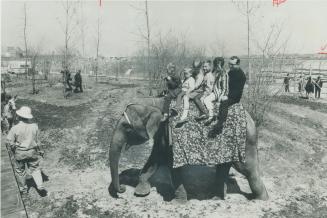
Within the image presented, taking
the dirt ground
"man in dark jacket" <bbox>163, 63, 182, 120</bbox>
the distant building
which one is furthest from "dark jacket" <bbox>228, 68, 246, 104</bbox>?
the distant building

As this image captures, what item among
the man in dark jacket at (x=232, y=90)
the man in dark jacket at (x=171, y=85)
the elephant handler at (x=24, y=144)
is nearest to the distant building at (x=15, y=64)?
the elephant handler at (x=24, y=144)

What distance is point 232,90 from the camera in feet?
23.8

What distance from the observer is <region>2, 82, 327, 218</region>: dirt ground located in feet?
23.9

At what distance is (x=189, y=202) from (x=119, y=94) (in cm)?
1615

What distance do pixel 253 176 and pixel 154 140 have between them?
2.18 metres

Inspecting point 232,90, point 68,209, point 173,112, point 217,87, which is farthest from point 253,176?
point 68,209

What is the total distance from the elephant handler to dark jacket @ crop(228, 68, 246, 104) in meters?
4.07

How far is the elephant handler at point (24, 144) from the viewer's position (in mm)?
7477

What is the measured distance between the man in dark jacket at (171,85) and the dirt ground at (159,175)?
2.03 metres

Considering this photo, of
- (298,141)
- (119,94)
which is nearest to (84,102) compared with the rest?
(119,94)

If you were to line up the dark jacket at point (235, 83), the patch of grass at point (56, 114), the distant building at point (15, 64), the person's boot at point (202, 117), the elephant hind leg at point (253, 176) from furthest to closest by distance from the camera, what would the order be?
the distant building at point (15, 64)
the patch of grass at point (56, 114)
the elephant hind leg at point (253, 176)
the person's boot at point (202, 117)
the dark jacket at point (235, 83)

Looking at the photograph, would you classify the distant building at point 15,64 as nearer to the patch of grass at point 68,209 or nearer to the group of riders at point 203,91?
the patch of grass at point 68,209

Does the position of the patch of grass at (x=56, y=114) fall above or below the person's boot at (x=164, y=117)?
below

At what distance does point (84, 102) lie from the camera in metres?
19.9
